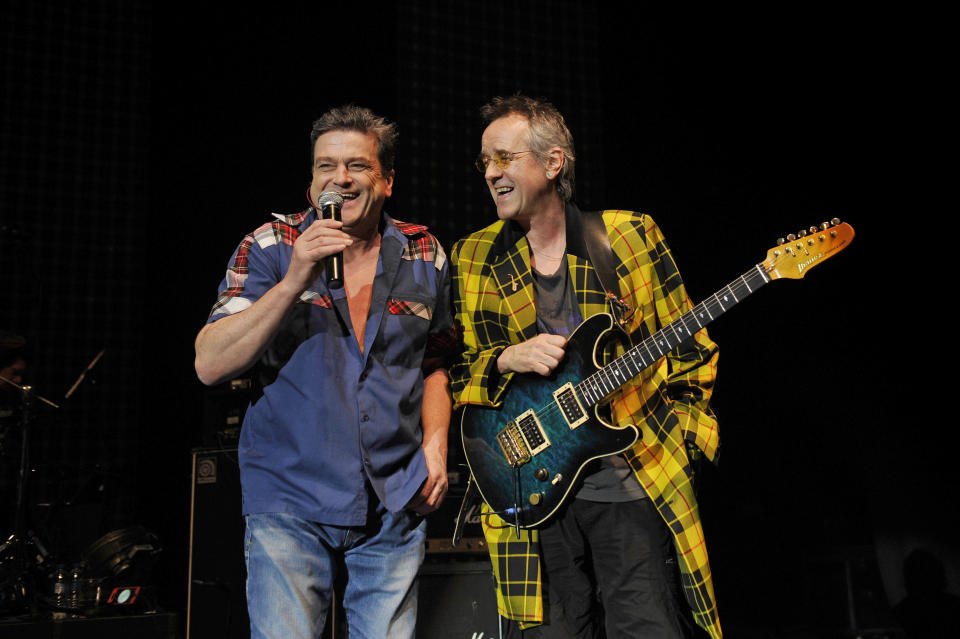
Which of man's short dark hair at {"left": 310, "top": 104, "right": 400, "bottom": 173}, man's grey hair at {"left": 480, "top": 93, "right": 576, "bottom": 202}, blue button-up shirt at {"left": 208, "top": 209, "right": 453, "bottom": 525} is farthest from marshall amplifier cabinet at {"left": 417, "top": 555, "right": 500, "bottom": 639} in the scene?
man's short dark hair at {"left": 310, "top": 104, "right": 400, "bottom": 173}

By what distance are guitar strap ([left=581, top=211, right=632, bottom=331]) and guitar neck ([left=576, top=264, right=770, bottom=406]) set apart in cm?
10

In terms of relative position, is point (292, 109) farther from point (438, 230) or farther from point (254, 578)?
point (254, 578)

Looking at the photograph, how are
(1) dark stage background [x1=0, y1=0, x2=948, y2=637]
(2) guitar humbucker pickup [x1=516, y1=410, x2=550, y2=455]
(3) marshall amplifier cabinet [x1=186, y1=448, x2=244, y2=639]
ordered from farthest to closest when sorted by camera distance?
(1) dark stage background [x1=0, y1=0, x2=948, y2=637]
(3) marshall amplifier cabinet [x1=186, y1=448, x2=244, y2=639]
(2) guitar humbucker pickup [x1=516, y1=410, x2=550, y2=455]

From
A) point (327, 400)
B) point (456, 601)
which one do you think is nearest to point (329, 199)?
point (327, 400)

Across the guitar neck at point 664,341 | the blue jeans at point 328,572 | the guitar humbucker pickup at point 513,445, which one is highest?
the guitar neck at point 664,341

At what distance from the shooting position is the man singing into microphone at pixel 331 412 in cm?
188

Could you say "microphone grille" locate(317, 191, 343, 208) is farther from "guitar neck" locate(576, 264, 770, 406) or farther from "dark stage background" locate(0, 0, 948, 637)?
"dark stage background" locate(0, 0, 948, 637)

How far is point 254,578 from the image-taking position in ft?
6.21

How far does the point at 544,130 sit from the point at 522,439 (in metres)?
1.00

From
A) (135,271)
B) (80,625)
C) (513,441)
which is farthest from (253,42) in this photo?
(513,441)

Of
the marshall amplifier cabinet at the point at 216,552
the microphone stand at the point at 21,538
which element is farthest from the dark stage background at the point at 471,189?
the marshall amplifier cabinet at the point at 216,552

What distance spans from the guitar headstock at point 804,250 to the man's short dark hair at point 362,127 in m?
1.11

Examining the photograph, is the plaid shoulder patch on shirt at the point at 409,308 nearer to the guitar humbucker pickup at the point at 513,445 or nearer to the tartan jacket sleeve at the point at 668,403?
the guitar humbucker pickup at the point at 513,445

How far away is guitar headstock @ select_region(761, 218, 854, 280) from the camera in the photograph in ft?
7.57
